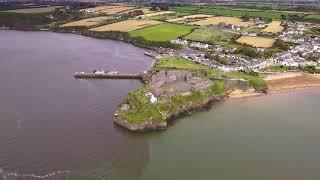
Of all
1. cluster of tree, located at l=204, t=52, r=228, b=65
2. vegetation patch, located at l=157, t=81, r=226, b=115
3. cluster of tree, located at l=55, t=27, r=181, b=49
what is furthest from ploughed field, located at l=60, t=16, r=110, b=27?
vegetation patch, located at l=157, t=81, r=226, b=115

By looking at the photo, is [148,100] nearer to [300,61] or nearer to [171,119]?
[171,119]

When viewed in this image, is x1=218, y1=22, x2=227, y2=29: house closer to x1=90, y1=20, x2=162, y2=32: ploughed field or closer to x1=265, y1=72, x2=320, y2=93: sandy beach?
x1=90, y1=20, x2=162, y2=32: ploughed field

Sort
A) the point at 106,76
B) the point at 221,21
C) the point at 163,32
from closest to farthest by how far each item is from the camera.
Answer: the point at 106,76 → the point at 163,32 → the point at 221,21

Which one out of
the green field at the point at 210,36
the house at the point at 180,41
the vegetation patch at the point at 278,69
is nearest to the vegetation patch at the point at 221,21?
the green field at the point at 210,36

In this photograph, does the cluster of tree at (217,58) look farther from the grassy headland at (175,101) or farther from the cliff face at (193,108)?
the cliff face at (193,108)

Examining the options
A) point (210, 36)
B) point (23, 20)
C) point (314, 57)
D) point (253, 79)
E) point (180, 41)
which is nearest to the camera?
point (253, 79)

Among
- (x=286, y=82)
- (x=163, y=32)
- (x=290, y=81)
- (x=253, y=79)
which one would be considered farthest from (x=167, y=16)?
(x=253, y=79)

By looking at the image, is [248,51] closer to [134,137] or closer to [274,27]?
[274,27]
